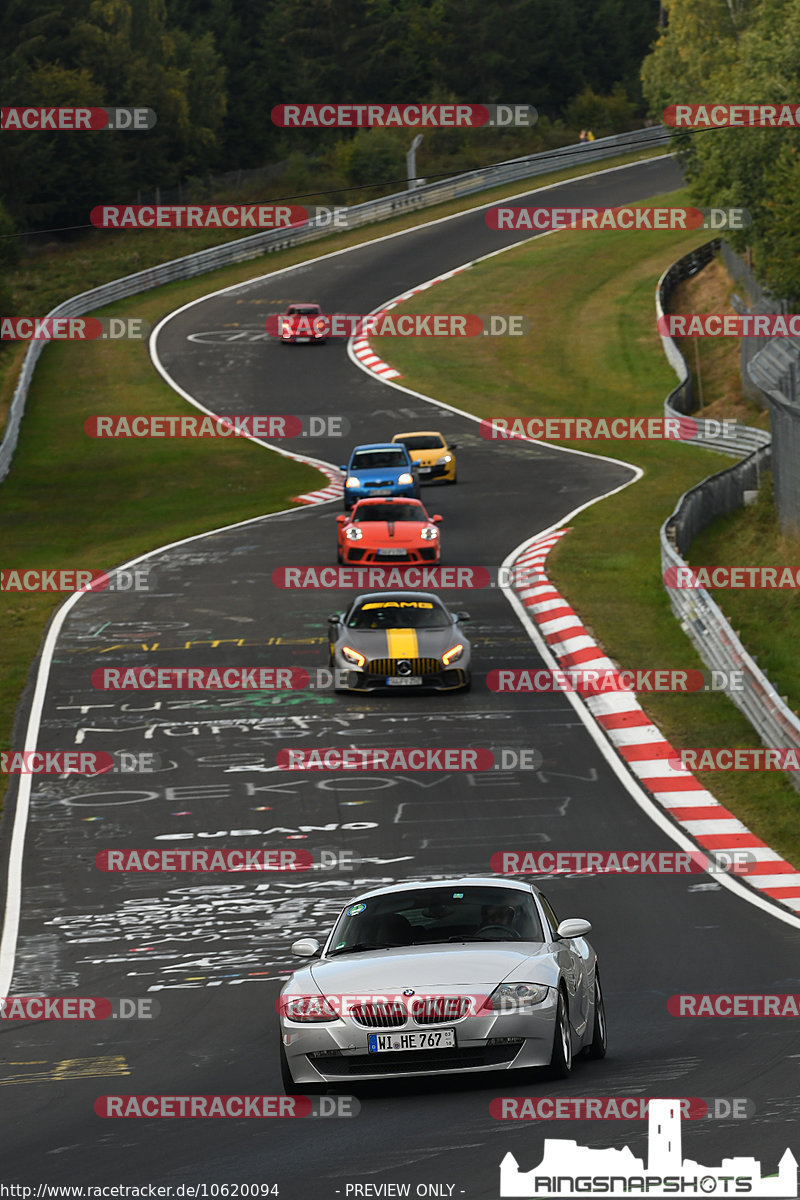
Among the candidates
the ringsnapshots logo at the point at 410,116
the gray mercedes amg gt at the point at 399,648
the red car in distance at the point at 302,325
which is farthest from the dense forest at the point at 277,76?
the gray mercedes amg gt at the point at 399,648

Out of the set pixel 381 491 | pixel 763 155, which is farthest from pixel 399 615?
pixel 763 155

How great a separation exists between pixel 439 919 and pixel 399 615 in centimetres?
1460

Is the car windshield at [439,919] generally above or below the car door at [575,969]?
above

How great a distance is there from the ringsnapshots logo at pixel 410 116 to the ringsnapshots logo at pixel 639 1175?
96.6m

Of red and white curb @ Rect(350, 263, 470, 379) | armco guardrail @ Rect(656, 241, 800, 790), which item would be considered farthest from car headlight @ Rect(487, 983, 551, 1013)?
red and white curb @ Rect(350, 263, 470, 379)

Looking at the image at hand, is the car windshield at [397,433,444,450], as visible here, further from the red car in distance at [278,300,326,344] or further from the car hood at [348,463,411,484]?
the red car in distance at [278,300,326,344]

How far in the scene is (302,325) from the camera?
62.0 meters

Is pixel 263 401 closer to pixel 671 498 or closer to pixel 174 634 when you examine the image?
pixel 671 498

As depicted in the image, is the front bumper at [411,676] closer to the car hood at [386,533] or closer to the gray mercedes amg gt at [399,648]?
the gray mercedes amg gt at [399,648]

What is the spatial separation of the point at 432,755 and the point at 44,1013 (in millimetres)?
8962

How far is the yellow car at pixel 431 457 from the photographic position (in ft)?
139

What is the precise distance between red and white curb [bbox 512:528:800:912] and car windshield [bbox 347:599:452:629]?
227 cm

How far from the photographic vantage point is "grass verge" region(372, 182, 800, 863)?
76.2ft

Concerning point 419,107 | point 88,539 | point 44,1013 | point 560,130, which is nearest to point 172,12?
point 419,107
